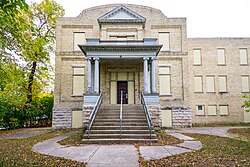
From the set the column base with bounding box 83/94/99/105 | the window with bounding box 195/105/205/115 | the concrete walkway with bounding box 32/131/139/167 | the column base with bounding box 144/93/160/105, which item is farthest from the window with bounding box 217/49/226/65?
the concrete walkway with bounding box 32/131/139/167

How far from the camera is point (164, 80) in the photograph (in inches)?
683

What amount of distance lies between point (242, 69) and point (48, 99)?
2112 centimetres

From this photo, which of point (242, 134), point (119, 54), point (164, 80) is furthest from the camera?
point (164, 80)

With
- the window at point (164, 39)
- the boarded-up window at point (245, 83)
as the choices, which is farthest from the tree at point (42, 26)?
the boarded-up window at point (245, 83)

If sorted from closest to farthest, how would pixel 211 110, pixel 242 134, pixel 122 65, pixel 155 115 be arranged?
pixel 242 134
pixel 155 115
pixel 122 65
pixel 211 110

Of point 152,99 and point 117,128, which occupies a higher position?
point 152,99

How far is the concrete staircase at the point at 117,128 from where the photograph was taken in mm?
9055

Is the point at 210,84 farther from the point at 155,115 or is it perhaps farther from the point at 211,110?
the point at 155,115

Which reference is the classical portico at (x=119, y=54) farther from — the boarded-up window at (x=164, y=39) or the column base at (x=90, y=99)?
the boarded-up window at (x=164, y=39)

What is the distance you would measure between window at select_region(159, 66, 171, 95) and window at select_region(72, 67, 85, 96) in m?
6.72

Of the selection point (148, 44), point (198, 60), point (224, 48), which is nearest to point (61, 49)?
point (148, 44)

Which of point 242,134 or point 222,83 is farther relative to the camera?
point 222,83

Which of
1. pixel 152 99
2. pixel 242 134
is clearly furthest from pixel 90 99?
pixel 242 134

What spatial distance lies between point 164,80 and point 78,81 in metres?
7.38
